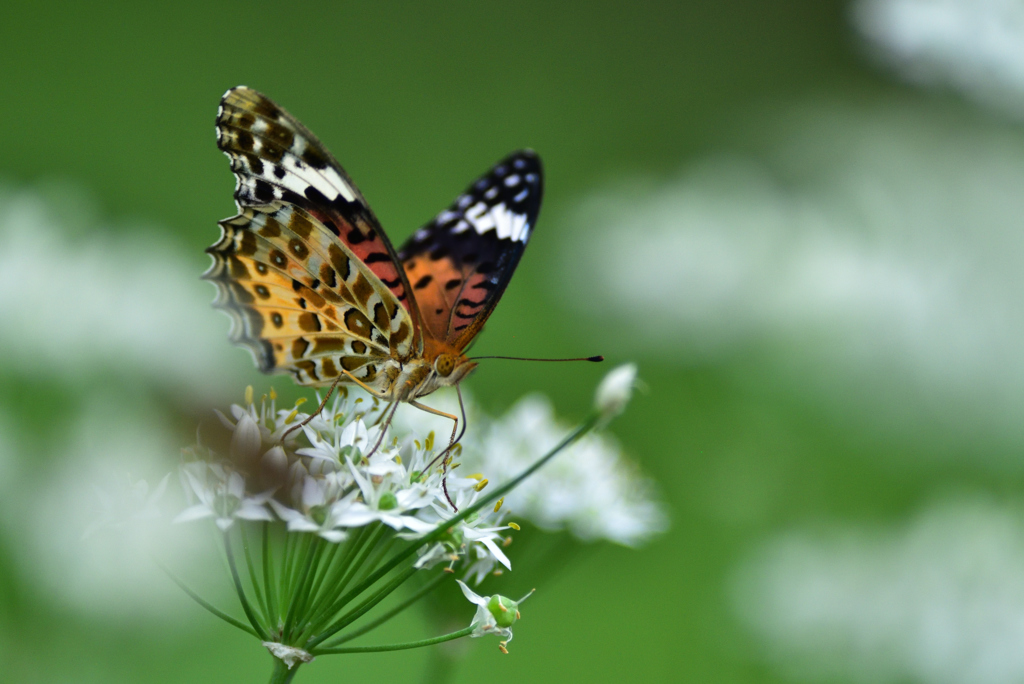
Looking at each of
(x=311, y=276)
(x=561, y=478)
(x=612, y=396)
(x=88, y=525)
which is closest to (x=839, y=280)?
(x=561, y=478)

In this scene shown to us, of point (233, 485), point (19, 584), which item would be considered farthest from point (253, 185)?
point (19, 584)

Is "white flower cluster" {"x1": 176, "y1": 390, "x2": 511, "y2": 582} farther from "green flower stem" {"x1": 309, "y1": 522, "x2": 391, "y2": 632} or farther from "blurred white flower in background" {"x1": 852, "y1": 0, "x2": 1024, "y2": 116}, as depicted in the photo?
"blurred white flower in background" {"x1": 852, "y1": 0, "x2": 1024, "y2": 116}

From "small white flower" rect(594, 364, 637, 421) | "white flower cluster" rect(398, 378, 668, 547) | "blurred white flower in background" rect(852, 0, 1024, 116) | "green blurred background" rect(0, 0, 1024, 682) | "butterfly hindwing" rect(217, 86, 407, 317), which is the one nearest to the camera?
"small white flower" rect(594, 364, 637, 421)

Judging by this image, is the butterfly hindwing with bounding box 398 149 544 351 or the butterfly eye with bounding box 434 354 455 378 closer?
the butterfly eye with bounding box 434 354 455 378

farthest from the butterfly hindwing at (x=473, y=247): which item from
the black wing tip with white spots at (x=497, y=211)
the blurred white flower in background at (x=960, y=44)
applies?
the blurred white flower in background at (x=960, y=44)

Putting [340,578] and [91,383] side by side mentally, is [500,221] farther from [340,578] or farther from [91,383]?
[91,383]

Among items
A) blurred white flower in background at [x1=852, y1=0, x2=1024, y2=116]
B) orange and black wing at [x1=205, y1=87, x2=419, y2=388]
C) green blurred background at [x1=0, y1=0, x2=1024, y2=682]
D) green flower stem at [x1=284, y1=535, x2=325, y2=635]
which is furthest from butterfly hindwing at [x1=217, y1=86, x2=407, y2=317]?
blurred white flower in background at [x1=852, y1=0, x2=1024, y2=116]

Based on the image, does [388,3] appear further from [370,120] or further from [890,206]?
[890,206]
